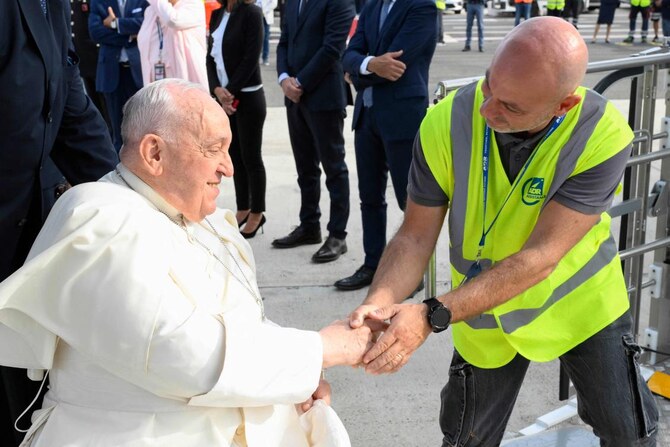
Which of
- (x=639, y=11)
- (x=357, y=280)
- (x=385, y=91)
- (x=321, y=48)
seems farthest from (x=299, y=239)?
(x=639, y=11)

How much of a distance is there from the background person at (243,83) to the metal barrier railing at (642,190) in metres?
2.74

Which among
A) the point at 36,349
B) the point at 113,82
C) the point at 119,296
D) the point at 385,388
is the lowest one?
the point at 385,388

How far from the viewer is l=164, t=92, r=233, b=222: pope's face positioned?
2072 millimetres

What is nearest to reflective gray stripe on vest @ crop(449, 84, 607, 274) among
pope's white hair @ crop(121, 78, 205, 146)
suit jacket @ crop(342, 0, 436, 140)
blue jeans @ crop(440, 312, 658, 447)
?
blue jeans @ crop(440, 312, 658, 447)

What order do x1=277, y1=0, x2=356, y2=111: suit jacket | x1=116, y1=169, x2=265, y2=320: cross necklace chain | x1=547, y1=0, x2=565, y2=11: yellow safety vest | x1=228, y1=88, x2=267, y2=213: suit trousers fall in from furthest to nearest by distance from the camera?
x1=547, y1=0, x2=565, y2=11: yellow safety vest → x1=228, y1=88, x2=267, y2=213: suit trousers → x1=277, y1=0, x2=356, y2=111: suit jacket → x1=116, y1=169, x2=265, y2=320: cross necklace chain

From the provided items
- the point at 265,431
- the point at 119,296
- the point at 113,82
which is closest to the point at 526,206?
the point at 265,431

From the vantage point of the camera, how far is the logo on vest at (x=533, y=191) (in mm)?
2520

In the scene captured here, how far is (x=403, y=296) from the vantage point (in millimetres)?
2754

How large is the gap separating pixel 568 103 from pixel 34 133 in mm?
1586

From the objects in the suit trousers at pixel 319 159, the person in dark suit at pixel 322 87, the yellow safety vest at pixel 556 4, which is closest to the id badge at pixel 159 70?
the person in dark suit at pixel 322 87

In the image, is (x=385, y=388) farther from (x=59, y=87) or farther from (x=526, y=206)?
(x=59, y=87)

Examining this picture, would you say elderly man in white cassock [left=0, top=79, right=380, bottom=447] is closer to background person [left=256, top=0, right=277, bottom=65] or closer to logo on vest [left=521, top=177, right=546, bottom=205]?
logo on vest [left=521, top=177, right=546, bottom=205]

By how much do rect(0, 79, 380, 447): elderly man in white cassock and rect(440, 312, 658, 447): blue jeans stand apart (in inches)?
29.3

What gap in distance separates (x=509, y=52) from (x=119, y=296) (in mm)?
1201
